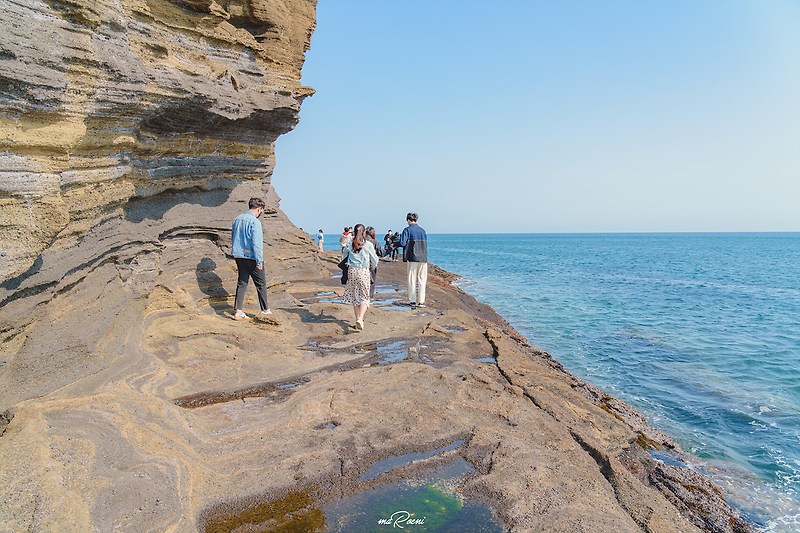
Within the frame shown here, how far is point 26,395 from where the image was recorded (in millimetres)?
4844

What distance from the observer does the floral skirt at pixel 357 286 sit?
9078 millimetres

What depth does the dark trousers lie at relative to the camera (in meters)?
8.80

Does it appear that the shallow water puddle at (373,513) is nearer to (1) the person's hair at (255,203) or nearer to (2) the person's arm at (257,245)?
(2) the person's arm at (257,245)

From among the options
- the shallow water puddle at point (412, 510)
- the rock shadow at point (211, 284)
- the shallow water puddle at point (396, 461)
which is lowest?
the shallow water puddle at point (412, 510)

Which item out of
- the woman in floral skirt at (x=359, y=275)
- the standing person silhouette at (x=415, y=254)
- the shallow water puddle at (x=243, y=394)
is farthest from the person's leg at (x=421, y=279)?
the shallow water puddle at (x=243, y=394)

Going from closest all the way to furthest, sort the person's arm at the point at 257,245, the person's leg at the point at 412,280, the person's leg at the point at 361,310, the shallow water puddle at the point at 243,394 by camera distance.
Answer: the shallow water puddle at the point at 243,394 → the person's arm at the point at 257,245 → the person's leg at the point at 361,310 → the person's leg at the point at 412,280

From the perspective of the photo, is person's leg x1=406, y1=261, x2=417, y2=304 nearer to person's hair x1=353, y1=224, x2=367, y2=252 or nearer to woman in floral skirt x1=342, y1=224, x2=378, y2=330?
woman in floral skirt x1=342, y1=224, x2=378, y2=330

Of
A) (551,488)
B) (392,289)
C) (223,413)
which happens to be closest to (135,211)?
(223,413)

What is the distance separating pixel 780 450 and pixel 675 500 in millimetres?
4621

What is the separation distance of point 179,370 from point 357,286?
11.7ft

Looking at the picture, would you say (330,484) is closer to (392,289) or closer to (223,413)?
(223,413)

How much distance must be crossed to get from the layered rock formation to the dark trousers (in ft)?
1.38

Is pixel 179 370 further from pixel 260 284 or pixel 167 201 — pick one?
pixel 167 201

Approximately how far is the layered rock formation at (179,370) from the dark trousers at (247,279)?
0.42m
